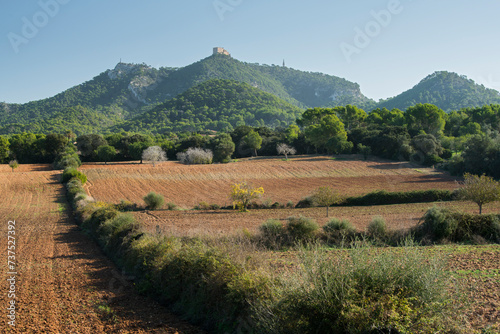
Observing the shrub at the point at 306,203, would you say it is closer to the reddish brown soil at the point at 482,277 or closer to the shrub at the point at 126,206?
the shrub at the point at 126,206

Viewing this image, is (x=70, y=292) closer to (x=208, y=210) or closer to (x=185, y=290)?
(x=185, y=290)

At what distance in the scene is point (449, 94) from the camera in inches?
5792

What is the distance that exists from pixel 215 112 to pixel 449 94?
102m

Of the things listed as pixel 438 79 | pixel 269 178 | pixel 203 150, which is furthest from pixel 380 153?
pixel 438 79

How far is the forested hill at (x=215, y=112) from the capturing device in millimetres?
132325

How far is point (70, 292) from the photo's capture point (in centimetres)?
1079

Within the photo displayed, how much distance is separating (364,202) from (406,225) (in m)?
12.7

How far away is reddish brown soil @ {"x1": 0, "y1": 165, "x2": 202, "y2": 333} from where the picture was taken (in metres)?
8.71

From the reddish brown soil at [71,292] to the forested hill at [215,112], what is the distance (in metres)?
110

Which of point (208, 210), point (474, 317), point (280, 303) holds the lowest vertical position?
point (208, 210)

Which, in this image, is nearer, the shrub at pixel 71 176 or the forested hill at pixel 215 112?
the shrub at pixel 71 176

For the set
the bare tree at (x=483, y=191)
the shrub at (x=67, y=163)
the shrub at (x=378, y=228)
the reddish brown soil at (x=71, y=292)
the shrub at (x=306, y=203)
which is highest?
the shrub at (x=67, y=163)

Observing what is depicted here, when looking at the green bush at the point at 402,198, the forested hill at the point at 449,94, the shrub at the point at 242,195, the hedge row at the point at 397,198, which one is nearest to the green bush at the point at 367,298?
the shrub at the point at 242,195

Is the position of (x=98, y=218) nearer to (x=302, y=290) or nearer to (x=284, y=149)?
(x=302, y=290)
